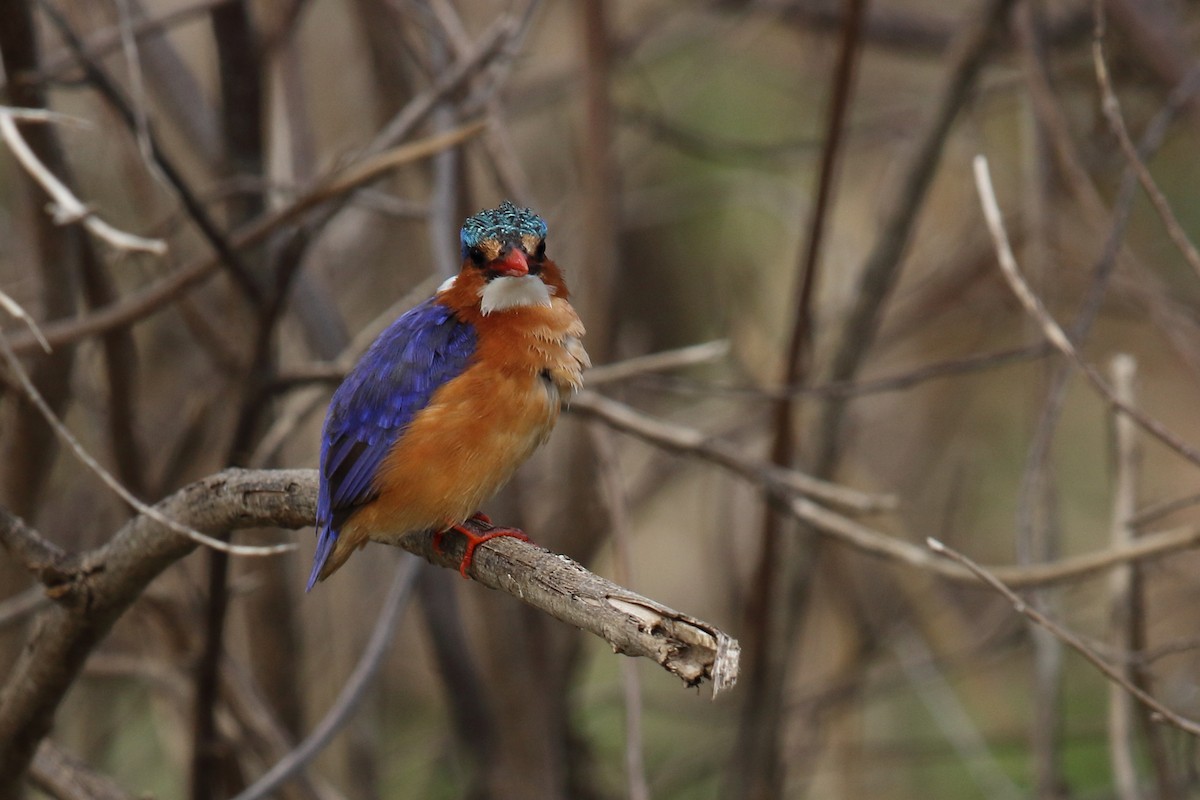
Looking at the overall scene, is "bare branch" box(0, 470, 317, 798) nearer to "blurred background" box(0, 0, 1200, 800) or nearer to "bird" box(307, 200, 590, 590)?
"bird" box(307, 200, 590, 590)

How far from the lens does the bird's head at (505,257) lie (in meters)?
2.62

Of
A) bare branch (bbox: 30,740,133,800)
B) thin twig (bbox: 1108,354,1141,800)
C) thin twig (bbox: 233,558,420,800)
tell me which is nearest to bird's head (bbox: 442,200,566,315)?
thin twig (bbox: 233,558,420,800)

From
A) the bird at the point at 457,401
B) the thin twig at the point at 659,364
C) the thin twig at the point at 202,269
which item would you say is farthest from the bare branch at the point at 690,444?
the thin twig at the point at 202,269

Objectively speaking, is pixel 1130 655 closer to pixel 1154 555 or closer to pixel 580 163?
pixel 1154 555

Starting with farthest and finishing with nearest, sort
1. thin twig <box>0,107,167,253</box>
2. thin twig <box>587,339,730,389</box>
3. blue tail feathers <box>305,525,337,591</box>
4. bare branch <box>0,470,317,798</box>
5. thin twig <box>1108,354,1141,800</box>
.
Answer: thin twig <box>1108,354,1141,800</box> → thin twig <box>587,339,730,389</box> → blue tail feathers <box>305,525,337,591</box> → thin twig <box>0,107,167,253</box> → bare branch <box>0,470,317,798</box>

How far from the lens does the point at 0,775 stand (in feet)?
7.73

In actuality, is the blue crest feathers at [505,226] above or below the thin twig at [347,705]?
above

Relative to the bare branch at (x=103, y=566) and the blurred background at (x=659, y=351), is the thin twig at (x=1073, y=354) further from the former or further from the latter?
the bare branch at (x=103, y=566)

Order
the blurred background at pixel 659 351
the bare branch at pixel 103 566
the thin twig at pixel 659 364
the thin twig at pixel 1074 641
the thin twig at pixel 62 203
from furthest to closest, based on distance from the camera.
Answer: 1. the blurred background at pixel 659 351
2. the thin twig at pixel 659 364
3. the thin twig at pixel 62 203
4. the bare branch at pixel 103 566
5. the thin twig at pixel 1074 641

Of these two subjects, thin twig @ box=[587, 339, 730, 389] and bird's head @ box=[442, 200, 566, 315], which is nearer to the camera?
bird's head @ box=[442, 200, 566, 315]

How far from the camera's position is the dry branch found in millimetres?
1982

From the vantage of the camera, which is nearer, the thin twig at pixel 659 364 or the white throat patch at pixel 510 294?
the white throat patch at pixel 510 294

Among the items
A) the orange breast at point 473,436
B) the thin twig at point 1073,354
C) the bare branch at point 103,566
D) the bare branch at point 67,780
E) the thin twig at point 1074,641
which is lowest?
the bare branch at point 67,780

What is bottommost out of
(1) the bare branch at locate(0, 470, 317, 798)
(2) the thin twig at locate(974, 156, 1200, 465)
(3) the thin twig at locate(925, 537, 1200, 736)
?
(1) the bare branch at locate(0, 470, 317, 798)
